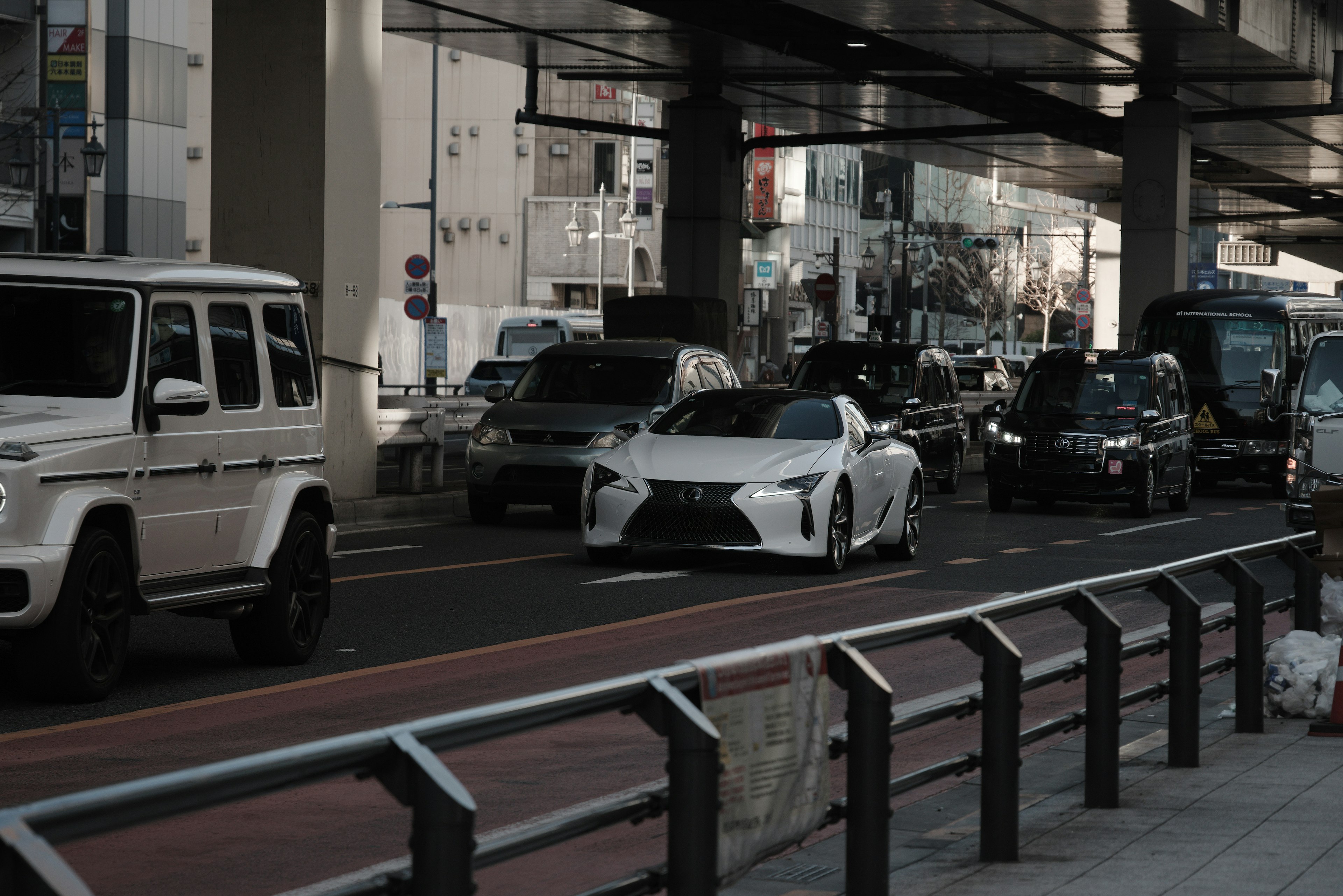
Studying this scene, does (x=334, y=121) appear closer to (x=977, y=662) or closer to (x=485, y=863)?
(x=977, y=662)

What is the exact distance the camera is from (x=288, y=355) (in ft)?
33.6

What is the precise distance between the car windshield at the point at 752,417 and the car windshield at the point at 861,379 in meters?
9.66

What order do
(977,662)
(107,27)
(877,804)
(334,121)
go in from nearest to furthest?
(877,804) < (977,662) < (334,121) < (107,27)

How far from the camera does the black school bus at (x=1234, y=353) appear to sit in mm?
29297

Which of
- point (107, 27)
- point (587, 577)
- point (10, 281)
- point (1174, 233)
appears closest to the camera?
point (10, 281)

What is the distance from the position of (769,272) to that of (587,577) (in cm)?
7030

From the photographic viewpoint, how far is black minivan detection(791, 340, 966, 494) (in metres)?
26.2

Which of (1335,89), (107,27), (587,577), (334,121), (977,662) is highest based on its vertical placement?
(107,27)

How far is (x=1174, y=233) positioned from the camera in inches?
1492

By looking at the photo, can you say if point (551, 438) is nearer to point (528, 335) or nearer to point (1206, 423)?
point (1206, 423)

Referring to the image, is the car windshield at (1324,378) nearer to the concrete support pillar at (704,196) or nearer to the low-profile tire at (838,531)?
the low-profile tire at (838,531)

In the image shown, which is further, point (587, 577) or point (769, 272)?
point (769, 272)

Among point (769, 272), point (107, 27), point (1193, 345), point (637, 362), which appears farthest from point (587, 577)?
point (769, 272)

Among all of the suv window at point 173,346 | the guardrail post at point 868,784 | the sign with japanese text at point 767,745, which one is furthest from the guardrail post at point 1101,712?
the suv window at point 173,346
